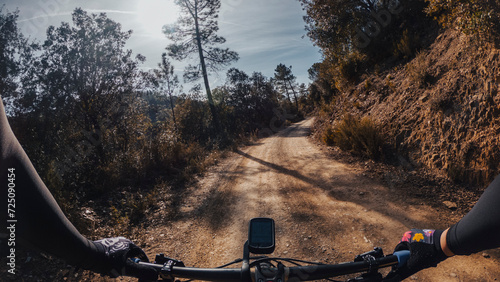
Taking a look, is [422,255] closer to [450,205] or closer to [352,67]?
[450,205]

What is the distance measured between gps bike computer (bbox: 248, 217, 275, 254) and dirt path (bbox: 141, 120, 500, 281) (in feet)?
7.65

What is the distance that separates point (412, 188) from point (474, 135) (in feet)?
5.14

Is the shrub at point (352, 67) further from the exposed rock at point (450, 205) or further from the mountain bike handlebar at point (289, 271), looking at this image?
the mountain bike handlebar at point (289, 271)

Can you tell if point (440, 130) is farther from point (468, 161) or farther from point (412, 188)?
point (412, 188)

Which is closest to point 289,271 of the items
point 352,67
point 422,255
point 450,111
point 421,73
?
point 422,255

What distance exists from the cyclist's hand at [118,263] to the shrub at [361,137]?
6612 mm

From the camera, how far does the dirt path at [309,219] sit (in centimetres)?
346

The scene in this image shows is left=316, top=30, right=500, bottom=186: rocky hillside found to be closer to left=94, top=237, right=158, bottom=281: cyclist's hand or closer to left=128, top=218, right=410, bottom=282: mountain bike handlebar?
left=128, top=218, right=410, bottom=282: mountain bike handlebar

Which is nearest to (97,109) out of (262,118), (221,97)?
(221,97)

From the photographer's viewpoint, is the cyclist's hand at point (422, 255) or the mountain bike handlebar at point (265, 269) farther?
the cyclist's hand at point (422, 255)

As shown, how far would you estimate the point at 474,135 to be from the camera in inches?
186

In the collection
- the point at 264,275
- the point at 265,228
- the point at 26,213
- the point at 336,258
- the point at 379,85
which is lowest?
the point at 336,258

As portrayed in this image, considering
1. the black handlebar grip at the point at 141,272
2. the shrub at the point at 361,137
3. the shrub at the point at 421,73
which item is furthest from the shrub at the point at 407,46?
the black handlebar grip at the point at 141,272

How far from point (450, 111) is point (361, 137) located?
219 centimetres
